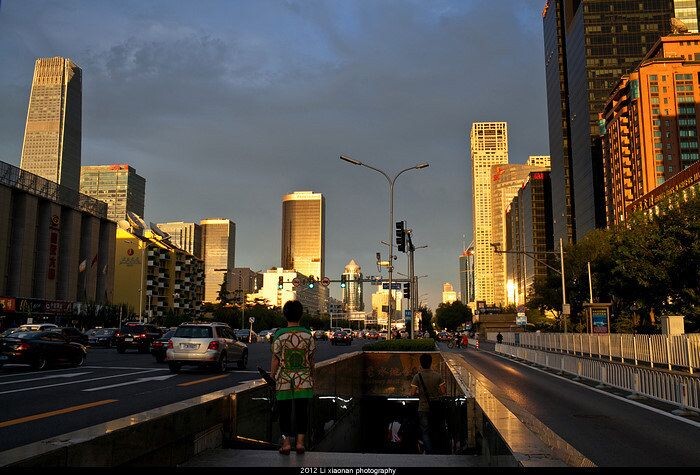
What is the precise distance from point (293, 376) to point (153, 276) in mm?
119253

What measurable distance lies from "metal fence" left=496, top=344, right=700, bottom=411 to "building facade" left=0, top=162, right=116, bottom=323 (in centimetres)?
6832

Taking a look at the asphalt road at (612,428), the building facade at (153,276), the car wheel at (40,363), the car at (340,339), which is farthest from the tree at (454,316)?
the car wheel at (40,363)

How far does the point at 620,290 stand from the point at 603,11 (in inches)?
5088

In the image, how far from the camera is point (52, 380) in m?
17.2

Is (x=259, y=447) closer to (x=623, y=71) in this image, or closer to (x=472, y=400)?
(x=472, y=400)

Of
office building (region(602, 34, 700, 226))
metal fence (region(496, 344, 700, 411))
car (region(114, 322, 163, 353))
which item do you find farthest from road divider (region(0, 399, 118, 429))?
office building (region(602, 34, 700, 226))

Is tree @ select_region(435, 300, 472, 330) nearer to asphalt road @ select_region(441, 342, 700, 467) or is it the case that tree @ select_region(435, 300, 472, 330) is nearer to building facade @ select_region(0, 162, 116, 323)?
building facade @ select_region(0, 162, 116, 323)

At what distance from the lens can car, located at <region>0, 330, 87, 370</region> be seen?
20.3m

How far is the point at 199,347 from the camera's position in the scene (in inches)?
804

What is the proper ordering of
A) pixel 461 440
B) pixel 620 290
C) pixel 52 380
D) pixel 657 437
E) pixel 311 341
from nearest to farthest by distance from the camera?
pixel 311 341
pixel 657 437
pixel 461 440
pixel 52 380
pixel 620 290

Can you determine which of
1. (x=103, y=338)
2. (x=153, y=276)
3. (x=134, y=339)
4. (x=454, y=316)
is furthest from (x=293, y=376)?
(x=454, y=316)

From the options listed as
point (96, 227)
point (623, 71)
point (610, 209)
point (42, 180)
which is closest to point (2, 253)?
point (42, 180)

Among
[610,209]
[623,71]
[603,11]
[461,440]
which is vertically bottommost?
[461,440]

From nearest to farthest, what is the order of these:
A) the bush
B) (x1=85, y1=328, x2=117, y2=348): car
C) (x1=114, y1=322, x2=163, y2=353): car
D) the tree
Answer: the bush
(x1=114, y1=322, x2=163, y2=353): car
(x1=85, y1=328, x2=117, y2=348): car
the tree
